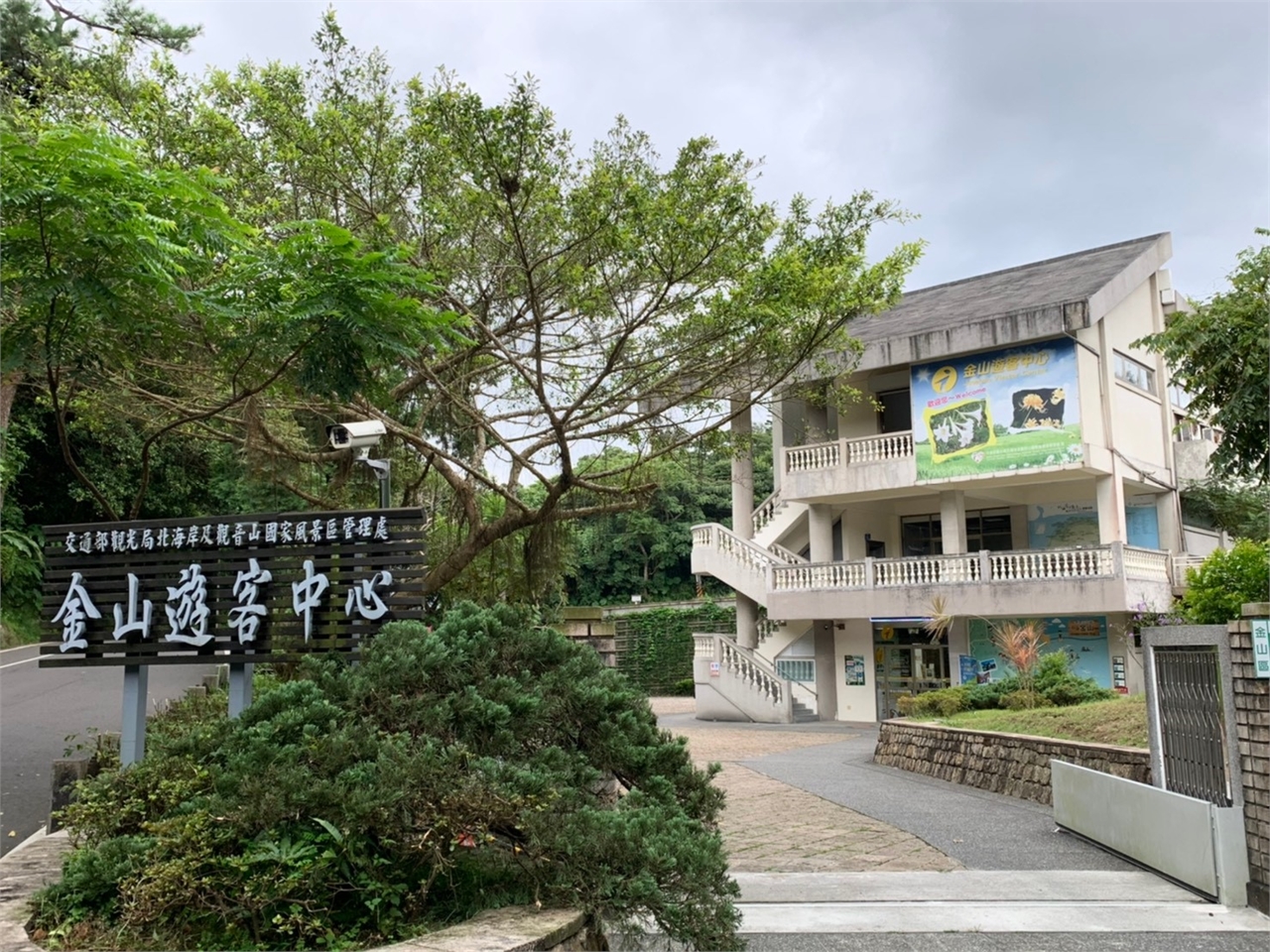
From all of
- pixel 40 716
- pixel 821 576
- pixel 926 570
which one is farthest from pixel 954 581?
pixel 40 716

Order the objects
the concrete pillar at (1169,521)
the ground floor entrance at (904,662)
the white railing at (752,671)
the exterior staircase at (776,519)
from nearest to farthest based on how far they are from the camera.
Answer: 1. the concrete pillar at (1169,521)
2. the ground floor entrance at (904,662)
3. the white railing at (752,671)
4. the exterior staircase at (776,519)

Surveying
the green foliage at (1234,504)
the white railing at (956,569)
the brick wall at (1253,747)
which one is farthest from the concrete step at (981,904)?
the green foliage at (1234,504)

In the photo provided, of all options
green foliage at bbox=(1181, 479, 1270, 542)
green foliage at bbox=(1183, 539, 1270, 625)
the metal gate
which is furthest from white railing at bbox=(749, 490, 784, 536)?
the metal gate

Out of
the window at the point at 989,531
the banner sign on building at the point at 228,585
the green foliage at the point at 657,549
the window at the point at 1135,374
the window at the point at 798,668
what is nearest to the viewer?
the banner sign on building at the point at 228,585

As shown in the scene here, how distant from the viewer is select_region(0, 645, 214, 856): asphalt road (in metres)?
9.14

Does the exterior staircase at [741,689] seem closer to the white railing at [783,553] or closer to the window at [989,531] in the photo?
the white railing at [783,553]

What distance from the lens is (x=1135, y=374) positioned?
21.2m

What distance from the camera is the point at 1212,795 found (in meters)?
6.95

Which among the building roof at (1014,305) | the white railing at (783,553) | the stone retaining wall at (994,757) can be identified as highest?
the building roof at (1014,305)

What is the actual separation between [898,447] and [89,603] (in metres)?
16.9

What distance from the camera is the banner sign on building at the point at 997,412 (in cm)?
1941

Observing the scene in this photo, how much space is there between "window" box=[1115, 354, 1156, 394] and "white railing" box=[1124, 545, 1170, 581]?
341cm

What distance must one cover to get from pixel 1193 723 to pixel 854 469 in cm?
1461

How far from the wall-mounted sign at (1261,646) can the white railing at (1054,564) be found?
13.2 m
